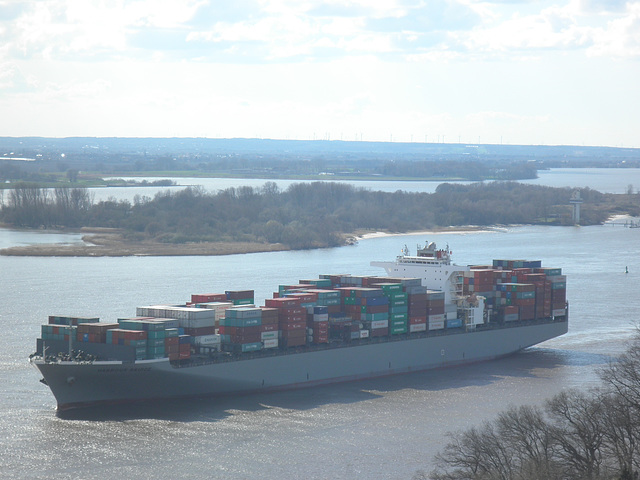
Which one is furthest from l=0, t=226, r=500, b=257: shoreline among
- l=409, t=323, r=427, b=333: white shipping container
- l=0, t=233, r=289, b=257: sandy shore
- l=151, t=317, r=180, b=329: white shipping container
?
l=151, t=317, r=180, b=329: white shipping container

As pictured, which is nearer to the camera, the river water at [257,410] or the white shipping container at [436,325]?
the river water at [257,410]

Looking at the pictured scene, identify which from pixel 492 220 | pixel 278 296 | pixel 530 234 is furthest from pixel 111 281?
pixel 492 220

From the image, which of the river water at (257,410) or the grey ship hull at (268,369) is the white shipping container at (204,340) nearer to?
the grey ship hull at (268,369)

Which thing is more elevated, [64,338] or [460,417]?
[64,338]

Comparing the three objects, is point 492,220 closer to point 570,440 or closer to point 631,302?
→ point 631,302

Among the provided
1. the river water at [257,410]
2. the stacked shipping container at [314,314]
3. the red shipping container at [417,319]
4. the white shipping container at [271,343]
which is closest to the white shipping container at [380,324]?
the stacked shipping container at [314,314]

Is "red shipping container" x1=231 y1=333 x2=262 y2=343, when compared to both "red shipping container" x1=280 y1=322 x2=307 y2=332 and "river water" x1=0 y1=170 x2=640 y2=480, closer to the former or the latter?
"red shipping container" x1=280 y1=322 x2=307 y2=332
